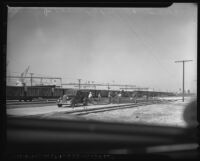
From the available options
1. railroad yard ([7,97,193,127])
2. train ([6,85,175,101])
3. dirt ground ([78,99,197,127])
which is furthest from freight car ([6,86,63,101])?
dirt ground ([78,99,197,127])

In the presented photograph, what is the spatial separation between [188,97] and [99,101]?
4.64 ft

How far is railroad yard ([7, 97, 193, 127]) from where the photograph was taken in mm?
3430

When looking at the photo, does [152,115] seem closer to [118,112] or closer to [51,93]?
[118,112]

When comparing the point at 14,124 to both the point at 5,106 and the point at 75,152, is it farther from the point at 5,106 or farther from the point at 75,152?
the point at 75,152

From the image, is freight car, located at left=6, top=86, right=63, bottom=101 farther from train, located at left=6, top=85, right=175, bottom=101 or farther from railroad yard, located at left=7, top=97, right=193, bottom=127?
railroad yard, located at left=7, top=97, right=193, bottom=127

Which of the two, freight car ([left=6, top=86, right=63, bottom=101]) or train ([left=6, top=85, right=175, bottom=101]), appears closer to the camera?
freight car ([left=6, top=86, right=63, bottom=101])

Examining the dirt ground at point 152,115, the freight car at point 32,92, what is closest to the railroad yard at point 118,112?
the dirt ground at point 152,115

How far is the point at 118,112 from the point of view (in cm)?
353

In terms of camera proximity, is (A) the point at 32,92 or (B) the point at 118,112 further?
(A) the point at 32,92

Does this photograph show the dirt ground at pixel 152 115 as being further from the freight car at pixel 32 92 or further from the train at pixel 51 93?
the freight car at pixel 32 92

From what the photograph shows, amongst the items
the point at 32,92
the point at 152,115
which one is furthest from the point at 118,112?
the point at 32,92

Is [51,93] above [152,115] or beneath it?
above

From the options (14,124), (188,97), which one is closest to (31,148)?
(14,124)

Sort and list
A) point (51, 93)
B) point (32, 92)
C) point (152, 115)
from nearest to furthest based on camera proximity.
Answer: point (152, 115) → point (51, 93) → point (32, 92)
